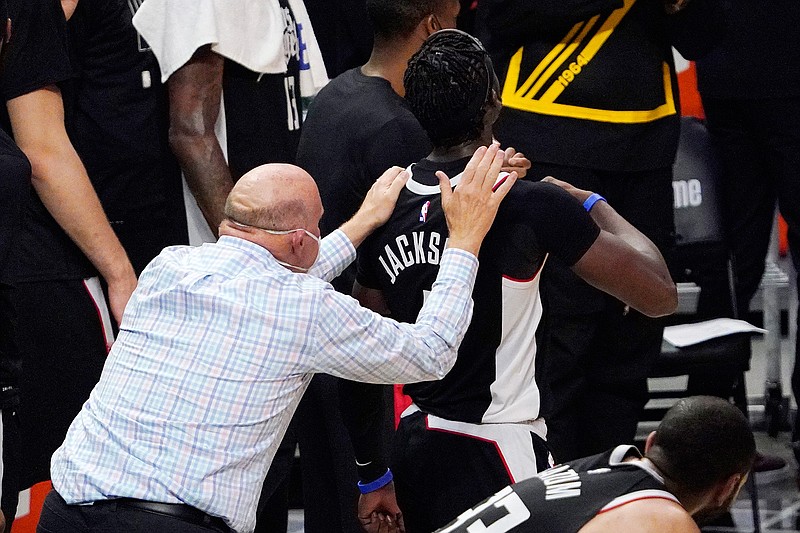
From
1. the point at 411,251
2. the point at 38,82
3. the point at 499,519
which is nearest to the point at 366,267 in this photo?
the point at 411,251

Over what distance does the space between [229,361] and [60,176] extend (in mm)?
1037

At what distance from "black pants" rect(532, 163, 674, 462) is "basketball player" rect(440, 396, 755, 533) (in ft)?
4.65

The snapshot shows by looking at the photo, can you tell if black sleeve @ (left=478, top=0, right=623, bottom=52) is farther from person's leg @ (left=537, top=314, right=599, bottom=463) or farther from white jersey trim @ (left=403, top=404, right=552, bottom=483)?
white jersey trim @ (left=403, top=404, right=552, bottom=483)

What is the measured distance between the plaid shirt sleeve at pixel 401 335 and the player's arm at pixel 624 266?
303 mm

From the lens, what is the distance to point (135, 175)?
388cm

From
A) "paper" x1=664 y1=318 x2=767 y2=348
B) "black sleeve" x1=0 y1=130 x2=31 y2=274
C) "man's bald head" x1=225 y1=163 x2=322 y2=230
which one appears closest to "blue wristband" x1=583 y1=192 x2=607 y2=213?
"man's bald head" x1=225 y1=163 x2=322 y2=230

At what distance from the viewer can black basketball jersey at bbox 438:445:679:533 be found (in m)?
2.51

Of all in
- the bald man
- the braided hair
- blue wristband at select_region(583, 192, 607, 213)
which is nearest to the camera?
the bald man

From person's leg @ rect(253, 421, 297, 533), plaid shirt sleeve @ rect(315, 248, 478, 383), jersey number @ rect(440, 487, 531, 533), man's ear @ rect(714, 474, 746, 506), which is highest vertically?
plaid shirt sleeve @ rect(315, 248, 478, 383)

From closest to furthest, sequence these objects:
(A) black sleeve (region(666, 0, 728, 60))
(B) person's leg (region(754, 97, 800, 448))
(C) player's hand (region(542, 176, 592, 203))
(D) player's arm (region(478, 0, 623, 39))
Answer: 1. (C) player's hand (region(542, 176, 592, 203))
2. (D) player's arm (region(478, 0, 623, 39))
3. (A) black sleeve (region(666, 0, 728, 60))
4. (B) person's leg (region(754, 97, 800, 448))

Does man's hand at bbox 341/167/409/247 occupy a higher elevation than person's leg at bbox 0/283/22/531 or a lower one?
higher

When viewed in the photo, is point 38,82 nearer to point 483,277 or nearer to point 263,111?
point 263,111

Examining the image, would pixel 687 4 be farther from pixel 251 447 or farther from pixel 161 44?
pixel 251 447

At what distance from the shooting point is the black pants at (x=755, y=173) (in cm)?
511
